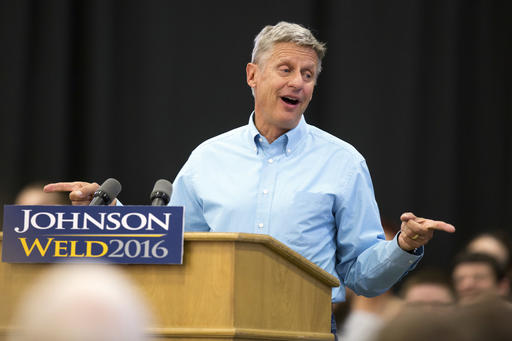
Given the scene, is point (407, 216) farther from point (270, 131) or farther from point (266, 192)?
point (270, 131)

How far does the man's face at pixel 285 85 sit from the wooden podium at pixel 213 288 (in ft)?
2.75

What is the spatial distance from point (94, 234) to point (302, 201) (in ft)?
2.73

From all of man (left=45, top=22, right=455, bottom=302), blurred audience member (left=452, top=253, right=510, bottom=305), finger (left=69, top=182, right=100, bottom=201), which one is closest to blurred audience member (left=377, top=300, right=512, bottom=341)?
man (left=45, top=22, right=455, bottom=302)

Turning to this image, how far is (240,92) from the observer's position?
4.52 meters

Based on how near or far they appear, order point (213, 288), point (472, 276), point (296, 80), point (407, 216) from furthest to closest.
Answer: point (472, 276), point (296, 80), point (407, 216), point (213, 288)

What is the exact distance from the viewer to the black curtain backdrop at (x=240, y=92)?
4.40 metres

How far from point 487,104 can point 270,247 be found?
286 centimetres

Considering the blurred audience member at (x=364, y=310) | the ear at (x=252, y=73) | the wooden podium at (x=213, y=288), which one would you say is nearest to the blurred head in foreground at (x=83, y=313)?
the wooden podium at (x=213, y=288)

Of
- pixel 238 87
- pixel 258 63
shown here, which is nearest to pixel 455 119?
pixel 238 87

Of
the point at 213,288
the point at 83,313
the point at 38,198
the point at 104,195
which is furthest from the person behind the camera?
the point at 38,198

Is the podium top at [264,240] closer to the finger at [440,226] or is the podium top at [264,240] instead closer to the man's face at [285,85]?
the finger at [440,226]

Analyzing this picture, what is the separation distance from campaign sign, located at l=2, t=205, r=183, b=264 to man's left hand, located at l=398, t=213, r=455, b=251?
711 millimetres

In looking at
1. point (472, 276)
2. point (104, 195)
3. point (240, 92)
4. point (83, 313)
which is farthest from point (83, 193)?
point (240, 92)

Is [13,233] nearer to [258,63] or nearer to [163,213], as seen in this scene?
[163,213]
